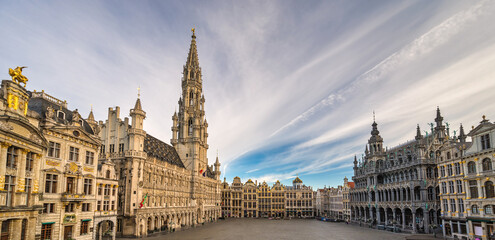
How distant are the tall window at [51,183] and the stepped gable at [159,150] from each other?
26550 millimetres

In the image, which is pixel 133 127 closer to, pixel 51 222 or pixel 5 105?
pixel 51 222

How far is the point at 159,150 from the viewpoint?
70500 millimetres

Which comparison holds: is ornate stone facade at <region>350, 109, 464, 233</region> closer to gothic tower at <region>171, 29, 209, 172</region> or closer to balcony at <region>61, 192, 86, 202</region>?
gothic tower at <region>171, 29, 209, 172</region>

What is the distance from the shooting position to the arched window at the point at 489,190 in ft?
137

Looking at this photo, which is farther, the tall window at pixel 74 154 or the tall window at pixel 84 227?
the tall window at pixel 84 227

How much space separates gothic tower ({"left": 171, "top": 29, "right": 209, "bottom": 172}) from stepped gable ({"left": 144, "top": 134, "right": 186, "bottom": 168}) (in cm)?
337

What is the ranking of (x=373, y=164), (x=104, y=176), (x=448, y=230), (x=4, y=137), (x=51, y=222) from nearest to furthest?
(x=4, y=137), (x=51, y=222), (x=104, y=176), (x=448, y=230), (x=373, y=164)

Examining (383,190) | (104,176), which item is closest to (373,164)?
(383,190)

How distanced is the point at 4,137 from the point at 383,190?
259 feet

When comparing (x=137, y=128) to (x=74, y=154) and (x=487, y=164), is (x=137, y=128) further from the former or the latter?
(x=487, y=164)

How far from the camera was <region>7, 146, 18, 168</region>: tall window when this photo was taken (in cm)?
2547

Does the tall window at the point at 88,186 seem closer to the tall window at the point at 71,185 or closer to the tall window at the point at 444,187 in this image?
the tall window at the point at 71,185

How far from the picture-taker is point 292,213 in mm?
130125

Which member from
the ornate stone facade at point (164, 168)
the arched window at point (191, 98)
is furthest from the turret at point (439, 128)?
the arched window at point (191, 98)
